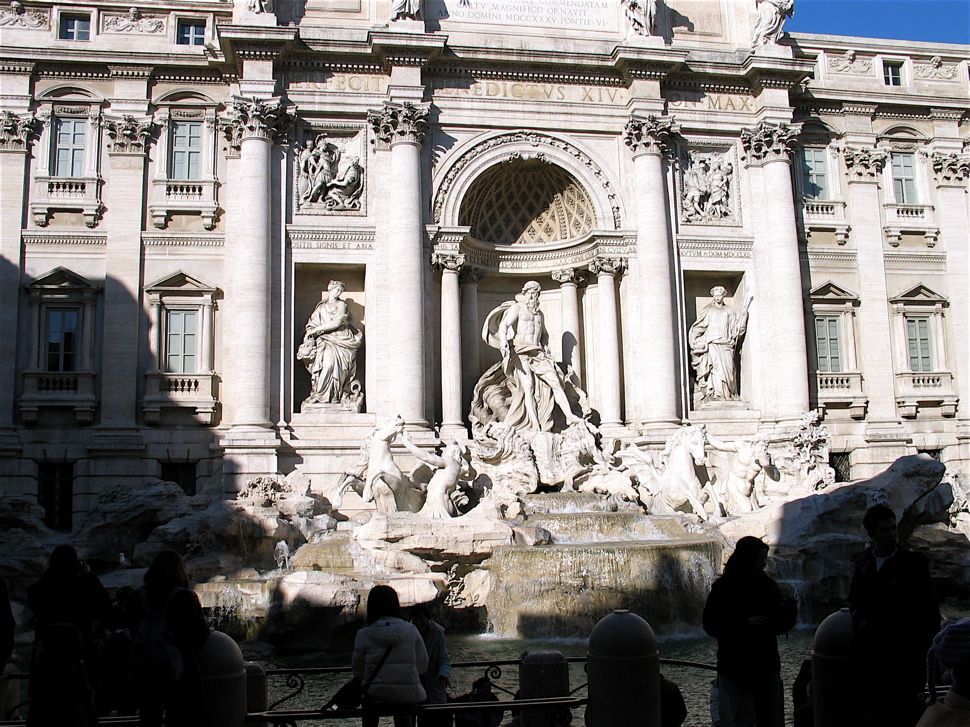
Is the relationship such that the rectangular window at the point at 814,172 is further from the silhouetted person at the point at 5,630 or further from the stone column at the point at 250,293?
the silhouetted person at the point at 5,630

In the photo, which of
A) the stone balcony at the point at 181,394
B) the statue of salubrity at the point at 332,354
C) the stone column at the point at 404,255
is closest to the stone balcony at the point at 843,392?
the stone column at the point at 404,255

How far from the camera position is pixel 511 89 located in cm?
2262

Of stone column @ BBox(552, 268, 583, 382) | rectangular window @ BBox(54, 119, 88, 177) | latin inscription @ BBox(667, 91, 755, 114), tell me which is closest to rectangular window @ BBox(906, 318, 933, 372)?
latin inscription @ BBox(667, 91, 755, 114)

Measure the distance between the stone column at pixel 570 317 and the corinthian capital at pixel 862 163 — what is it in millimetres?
7972

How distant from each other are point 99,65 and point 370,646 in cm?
1969

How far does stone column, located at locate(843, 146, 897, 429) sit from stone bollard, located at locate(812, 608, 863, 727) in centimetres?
1822

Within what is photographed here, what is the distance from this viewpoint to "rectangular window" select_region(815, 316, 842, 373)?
2362 centimetres

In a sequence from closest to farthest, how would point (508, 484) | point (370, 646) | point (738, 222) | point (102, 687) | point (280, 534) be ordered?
point (370, 646) → point (102, 687) → point (280, 534) → point (508, 484) → point (738, 222)

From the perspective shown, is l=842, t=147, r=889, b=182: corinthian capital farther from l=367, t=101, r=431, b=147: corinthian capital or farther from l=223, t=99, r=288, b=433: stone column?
l=223, t=99, r=288, b=433: stone column

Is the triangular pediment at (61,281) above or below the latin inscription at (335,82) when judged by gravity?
below

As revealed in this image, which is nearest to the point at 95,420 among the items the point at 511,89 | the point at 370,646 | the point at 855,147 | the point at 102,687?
the point at 511,89

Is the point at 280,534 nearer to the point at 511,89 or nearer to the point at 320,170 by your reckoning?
the point at 320,170

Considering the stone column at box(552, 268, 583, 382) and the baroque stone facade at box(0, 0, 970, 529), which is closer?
the baroque stone facade at box(0, 0, 970, 529)

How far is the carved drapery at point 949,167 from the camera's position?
2498cm
